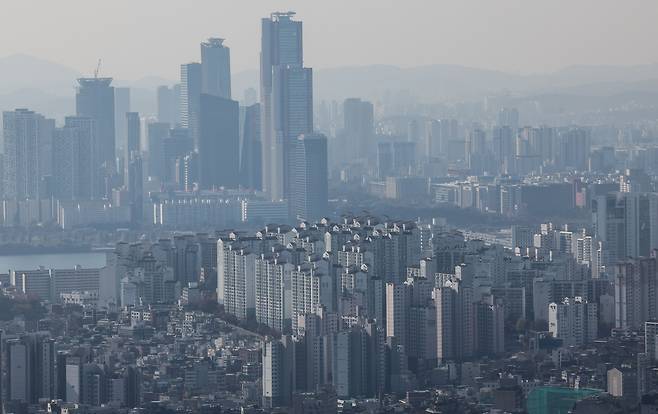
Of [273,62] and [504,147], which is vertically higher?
[273,62]

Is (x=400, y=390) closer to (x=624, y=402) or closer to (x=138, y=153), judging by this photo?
(x=624, y=402)

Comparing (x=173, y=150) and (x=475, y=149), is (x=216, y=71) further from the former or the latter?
(x=475, y=149)

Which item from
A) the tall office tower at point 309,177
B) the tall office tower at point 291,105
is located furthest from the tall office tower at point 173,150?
the tall office tower at point 309,177

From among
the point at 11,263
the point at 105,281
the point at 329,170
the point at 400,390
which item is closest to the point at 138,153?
the point at 329,170

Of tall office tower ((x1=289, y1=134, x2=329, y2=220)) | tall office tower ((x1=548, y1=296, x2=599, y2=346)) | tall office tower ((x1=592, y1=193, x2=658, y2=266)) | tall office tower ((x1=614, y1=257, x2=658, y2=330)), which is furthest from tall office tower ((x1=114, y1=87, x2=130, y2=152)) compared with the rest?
tall office tower ((x1=548, y1=296, x2=599, y2=346))

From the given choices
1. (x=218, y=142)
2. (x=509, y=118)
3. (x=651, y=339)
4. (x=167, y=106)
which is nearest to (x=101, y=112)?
(x=218, y=142)

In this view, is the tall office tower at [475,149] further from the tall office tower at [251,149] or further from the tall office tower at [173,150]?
the tall office tower at [173,150]

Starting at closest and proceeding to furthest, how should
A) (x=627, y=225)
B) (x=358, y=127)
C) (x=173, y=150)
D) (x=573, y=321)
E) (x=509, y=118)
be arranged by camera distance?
(x=573, y=321), (x=627, y=225), (x=509, y=118), (x=173, y=150), (x=358, y=127)
